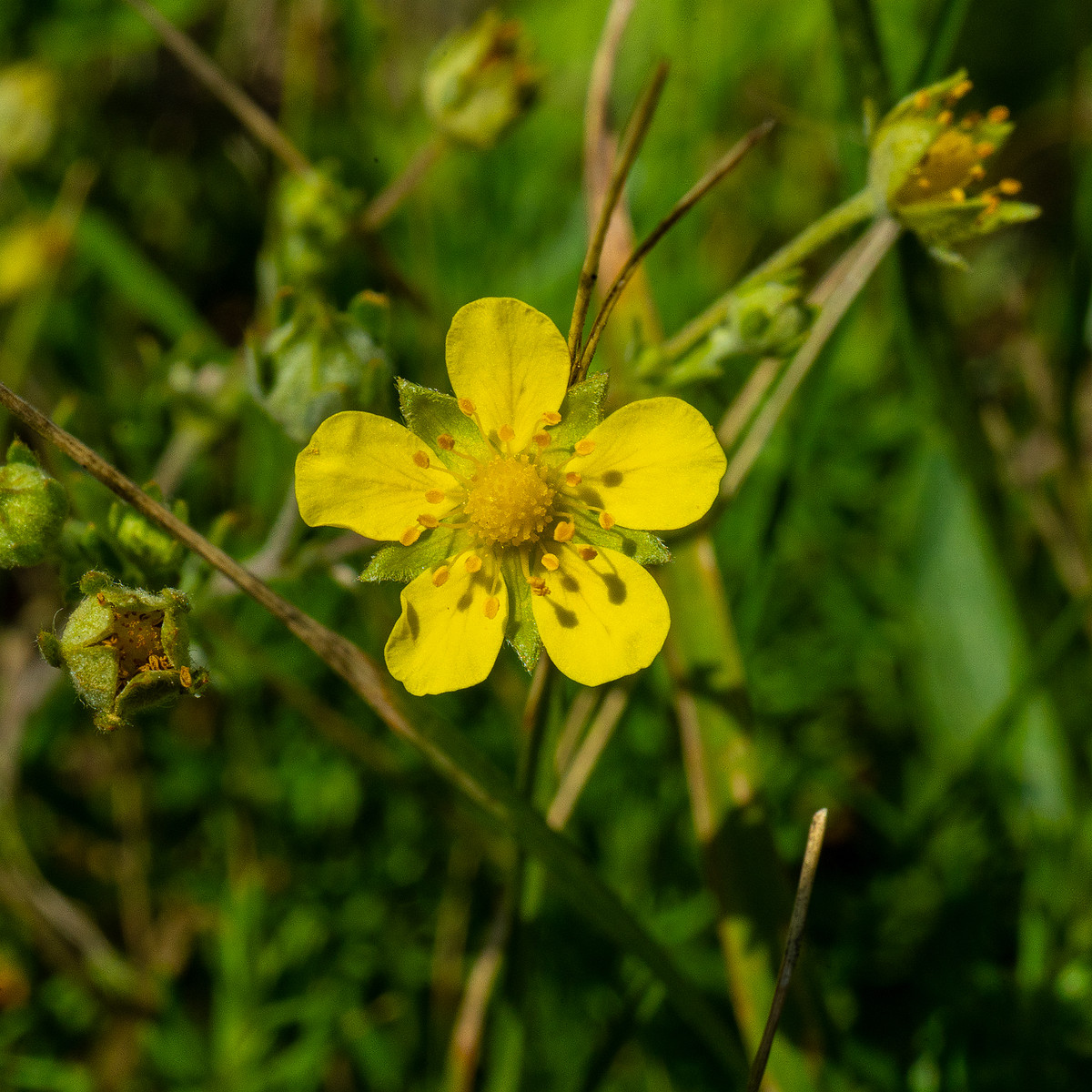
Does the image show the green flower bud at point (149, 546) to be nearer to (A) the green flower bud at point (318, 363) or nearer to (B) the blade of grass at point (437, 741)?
(B) the blade of grass at point (437, 741)

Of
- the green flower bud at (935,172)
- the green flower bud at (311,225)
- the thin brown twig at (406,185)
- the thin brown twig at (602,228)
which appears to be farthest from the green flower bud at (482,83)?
the green flower bud at (935,172)

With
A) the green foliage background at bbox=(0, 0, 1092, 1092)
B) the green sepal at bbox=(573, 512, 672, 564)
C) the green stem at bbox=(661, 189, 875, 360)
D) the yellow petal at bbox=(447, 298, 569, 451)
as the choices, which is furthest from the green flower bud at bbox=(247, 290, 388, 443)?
the green stem at bbox=(661, 189, 875, 360)

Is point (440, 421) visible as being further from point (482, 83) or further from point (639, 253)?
point (482, 83)

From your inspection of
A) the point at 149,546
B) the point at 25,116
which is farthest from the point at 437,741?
the point at 25,116

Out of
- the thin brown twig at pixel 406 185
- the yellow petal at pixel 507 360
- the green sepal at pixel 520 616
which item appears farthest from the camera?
the thin brown twig at pixel 406 185

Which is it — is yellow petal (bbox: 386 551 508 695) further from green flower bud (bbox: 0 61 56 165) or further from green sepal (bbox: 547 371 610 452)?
green flower bud (bbox: 0 61 56 165)

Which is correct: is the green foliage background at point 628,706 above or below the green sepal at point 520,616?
below
